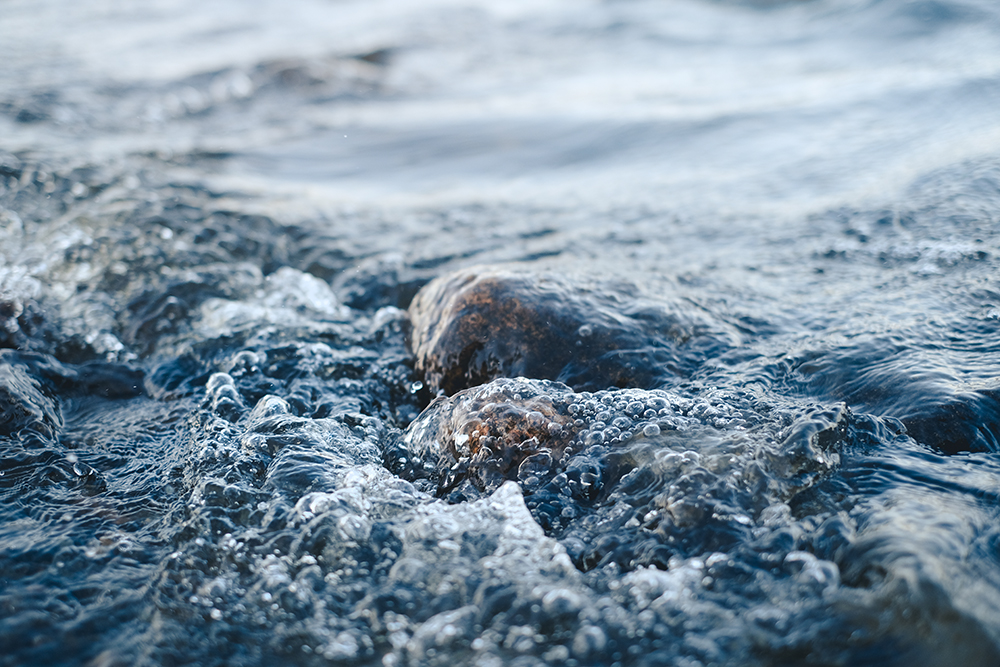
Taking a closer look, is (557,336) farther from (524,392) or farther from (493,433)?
(493,433)

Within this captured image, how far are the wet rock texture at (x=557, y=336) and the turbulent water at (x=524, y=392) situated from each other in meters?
0.03

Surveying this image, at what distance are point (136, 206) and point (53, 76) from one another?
4050 mm

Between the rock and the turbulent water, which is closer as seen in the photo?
the turbulent water

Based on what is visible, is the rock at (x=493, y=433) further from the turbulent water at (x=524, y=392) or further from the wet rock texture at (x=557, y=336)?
the wet rock texture at (x=557, y=336)

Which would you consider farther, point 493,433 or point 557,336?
point 557,336

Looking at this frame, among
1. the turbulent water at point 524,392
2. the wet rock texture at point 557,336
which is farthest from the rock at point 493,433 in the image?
the wet rock texture at point 557,336

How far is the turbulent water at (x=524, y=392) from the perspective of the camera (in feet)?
5.21

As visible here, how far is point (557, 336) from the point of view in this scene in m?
2.62

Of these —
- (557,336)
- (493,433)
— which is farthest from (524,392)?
(557,336)

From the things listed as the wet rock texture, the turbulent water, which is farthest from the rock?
the wet rock texture

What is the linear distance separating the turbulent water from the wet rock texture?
0.03 m

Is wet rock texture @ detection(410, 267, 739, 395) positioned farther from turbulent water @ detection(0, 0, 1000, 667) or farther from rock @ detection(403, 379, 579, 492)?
rock @ detection(403, 379, 579, 492)

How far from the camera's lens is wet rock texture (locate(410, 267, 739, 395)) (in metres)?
2.56

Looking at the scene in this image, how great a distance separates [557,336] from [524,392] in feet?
1.18
